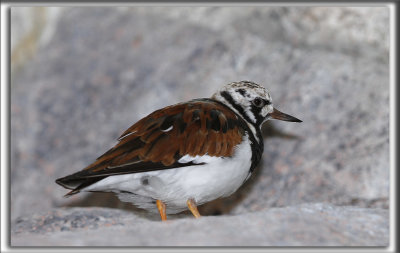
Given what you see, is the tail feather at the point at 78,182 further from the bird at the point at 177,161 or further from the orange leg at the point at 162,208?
the orange leg at the point at 162,208

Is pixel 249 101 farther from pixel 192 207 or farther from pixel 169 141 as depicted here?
pixel 192 207

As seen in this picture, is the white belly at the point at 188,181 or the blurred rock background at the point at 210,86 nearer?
the white belly at the point at 188,181

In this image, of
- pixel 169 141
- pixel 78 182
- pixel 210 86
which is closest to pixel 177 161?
pixel 169 141

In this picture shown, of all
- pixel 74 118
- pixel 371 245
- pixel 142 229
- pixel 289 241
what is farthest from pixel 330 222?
pixel 74 118

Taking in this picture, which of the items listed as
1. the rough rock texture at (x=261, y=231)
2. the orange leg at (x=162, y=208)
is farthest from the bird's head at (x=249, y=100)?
the orange leg at (x=162, y=208)

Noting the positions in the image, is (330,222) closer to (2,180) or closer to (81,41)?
(2,180)

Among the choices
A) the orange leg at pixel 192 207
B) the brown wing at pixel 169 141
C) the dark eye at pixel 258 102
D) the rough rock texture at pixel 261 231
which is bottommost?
the rough rock texture at pixel 261 231

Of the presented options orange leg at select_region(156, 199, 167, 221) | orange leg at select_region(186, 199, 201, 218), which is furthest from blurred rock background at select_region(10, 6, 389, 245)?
orange leg at select_region(186, 199, 201, 218)

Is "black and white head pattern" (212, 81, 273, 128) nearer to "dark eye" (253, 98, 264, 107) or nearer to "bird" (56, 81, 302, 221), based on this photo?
"dark eye" (253, 98, 264, 107)
